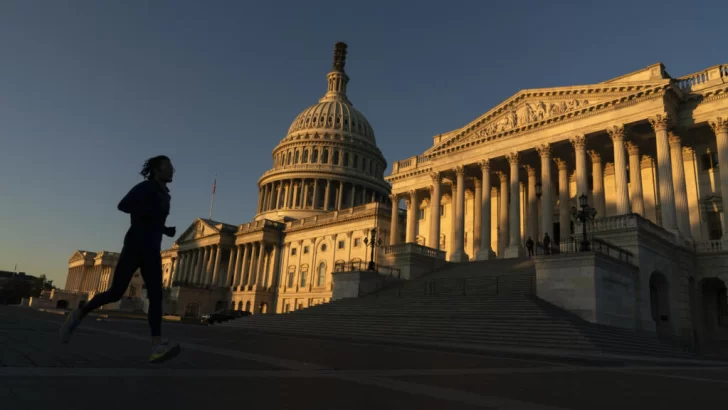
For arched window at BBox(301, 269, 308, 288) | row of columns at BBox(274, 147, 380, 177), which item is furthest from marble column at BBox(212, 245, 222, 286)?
row of columns at BBox(274, 147, 380, 177)

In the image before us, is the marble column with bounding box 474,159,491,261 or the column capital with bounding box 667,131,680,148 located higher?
the column capital with bounding box 667,131,680,148

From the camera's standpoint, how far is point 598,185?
3966 cm

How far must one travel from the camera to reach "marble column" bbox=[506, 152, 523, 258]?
1594 inches

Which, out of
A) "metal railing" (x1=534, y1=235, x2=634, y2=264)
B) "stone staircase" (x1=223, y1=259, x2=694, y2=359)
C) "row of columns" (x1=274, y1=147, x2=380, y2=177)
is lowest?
"stone staircase" (x1=223, y1=259, x2=694, y2=359)

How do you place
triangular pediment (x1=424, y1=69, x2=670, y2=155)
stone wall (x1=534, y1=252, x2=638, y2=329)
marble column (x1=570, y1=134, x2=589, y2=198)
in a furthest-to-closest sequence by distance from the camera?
marble column (x1=570, y1=134, x2=589, y2=198), triangular pediment (x1=424, y1=69, x2=670, y2=155), stone wall (x1=534, y1=252, x2=638, y2=329)

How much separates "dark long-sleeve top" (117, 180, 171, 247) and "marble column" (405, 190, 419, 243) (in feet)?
141

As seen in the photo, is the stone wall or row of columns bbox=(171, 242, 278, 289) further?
row of columns bbox=(171, 242, 278, 289)

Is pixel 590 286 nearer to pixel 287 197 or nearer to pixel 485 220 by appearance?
pixel 485 220

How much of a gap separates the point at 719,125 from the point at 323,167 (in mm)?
80539

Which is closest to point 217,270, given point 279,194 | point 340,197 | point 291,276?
point 291,276

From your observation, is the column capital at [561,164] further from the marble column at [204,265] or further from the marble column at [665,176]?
the marble column at [204,265]

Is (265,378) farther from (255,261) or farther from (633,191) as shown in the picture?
(255,261)

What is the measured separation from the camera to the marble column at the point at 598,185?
39.2 m

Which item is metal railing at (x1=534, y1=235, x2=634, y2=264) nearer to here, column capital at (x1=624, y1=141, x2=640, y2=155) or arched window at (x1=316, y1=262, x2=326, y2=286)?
column capital at (x1=624, y1=141, x2=640, y2=155)
